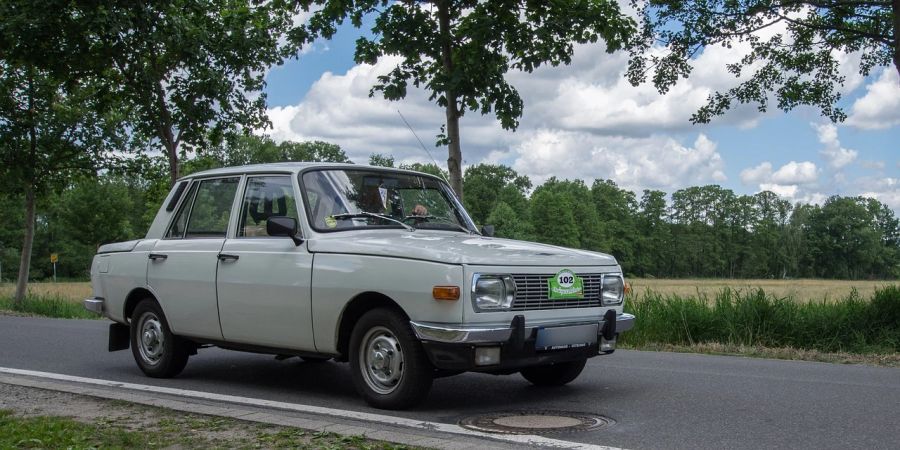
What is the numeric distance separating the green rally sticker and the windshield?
57.6 inches

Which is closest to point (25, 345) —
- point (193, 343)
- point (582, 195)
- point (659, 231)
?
point (193, 343)

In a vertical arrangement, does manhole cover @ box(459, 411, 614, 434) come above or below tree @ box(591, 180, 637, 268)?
below

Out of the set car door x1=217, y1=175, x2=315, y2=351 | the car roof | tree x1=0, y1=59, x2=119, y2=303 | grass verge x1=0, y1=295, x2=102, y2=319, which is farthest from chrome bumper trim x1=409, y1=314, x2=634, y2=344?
tree x1=0, y1=59, x2=119, y2=303

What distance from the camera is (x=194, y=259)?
799 cm

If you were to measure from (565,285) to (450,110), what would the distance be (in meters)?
6.43

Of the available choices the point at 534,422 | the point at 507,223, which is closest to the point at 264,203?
the point at 534,422

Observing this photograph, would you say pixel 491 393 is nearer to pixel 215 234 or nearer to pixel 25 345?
pixel 215 234

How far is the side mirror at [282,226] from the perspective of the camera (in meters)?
6.89

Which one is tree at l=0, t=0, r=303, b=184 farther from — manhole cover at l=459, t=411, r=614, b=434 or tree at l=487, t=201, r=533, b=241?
tree at l=487, t=201, r=533, b=241

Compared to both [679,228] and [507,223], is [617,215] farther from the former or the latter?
[507,223]

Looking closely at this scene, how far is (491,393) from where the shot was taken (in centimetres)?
743

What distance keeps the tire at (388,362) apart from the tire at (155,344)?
2.49m

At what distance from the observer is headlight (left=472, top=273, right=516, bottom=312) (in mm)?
6047

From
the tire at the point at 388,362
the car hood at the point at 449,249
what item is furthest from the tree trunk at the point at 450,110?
the tire at the point at 388,362
